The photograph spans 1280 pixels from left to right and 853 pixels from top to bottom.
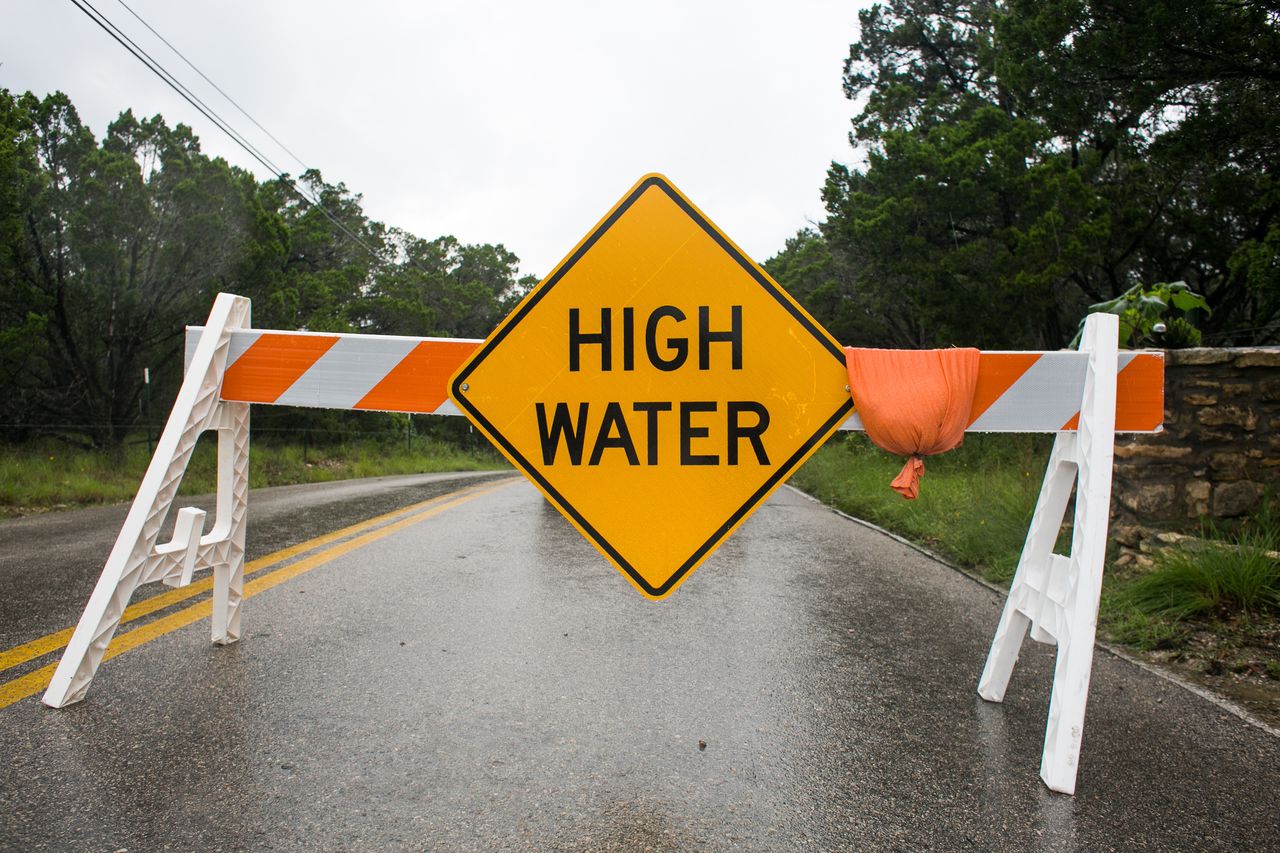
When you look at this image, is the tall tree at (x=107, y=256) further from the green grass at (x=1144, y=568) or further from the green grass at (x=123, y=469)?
the green grass at (x=1144, y=568)

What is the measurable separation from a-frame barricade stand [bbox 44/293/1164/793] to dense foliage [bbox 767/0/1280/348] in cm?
959

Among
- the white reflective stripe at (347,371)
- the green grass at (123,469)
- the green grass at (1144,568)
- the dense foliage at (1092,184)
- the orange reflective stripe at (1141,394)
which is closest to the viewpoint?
the orange reflective stripe at (1141,394)

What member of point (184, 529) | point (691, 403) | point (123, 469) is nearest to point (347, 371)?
point (184, 529)

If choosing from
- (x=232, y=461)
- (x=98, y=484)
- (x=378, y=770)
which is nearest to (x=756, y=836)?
(x=378, y=770)

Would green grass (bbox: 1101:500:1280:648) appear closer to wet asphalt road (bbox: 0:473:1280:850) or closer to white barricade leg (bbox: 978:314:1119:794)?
wet asphalt road (bbox: 0:473:1280:850)

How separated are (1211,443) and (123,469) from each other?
1310cm

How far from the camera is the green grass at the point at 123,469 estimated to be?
959 cm

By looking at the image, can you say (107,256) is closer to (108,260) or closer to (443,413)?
(108,260)

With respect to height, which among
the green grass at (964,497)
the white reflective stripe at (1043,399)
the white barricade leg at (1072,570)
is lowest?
the green grass at (964,497)

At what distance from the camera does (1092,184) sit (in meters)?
15.2

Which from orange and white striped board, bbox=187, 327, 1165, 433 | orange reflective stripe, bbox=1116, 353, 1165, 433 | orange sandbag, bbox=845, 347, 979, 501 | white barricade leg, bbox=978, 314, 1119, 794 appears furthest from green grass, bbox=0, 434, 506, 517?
orange reflective stripe, bbox=1116, 353, 1165, 433

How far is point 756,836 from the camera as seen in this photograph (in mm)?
2229

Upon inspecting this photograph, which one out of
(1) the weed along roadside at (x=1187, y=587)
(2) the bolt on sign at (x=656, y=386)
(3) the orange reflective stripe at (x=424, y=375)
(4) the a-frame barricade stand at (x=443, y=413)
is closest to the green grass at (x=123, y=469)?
(4) the a-frame barricade stand at (x=443, y=413)

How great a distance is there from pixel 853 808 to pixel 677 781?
51cm
